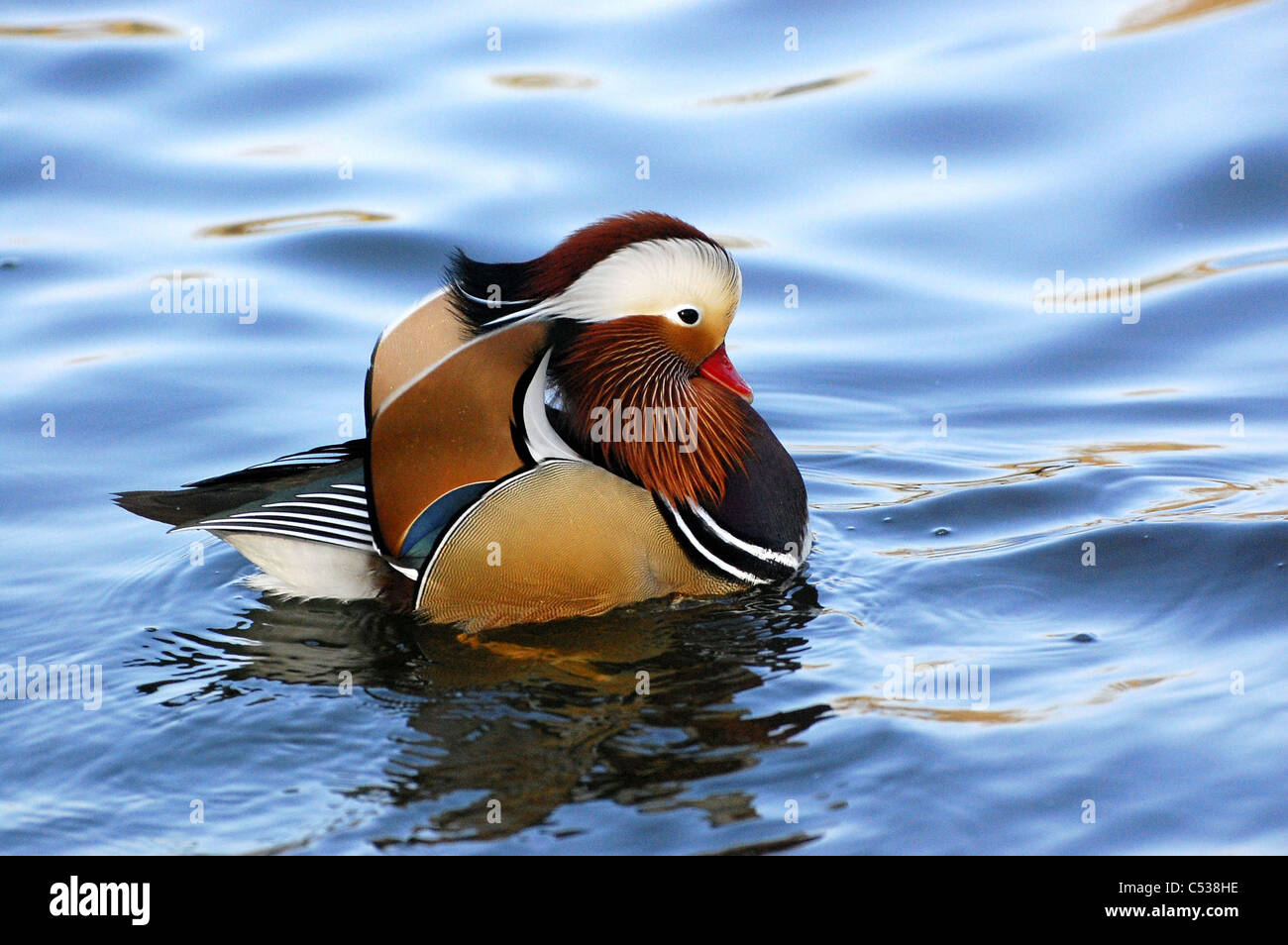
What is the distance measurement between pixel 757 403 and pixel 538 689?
3.02m

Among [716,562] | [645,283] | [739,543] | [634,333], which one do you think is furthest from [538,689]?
[645,283]

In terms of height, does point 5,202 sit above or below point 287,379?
above

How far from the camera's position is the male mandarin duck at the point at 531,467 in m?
4.79

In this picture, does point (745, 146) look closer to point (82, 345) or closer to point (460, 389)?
point (82, 345)

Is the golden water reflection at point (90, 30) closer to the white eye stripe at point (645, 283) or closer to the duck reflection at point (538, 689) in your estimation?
the duck reflection at point (538, 689)

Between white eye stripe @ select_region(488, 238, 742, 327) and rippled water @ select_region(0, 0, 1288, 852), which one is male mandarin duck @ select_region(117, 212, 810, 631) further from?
rippled water @ select_region(0, 0, 1288, 852)

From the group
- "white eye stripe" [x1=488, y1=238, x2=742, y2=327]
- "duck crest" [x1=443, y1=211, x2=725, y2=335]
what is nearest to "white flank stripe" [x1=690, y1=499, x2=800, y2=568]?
"white eye stripe" [x1=488, y1=238, x2=742, y2=327]

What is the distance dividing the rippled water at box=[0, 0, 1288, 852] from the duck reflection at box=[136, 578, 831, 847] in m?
0.02

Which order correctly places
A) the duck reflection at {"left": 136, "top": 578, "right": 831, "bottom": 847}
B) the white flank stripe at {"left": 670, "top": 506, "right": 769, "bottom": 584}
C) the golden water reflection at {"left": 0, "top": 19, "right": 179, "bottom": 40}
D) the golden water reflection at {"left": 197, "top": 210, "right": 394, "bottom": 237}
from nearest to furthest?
the duck reflection at {"left": 136, "top": 578, "right": 831, "bottom": 847}
the white flank stripe at {"left": 670, "top": 506, "right": 769, "bottom": 584}
the golden water reflection at {"left": 197, "top": 210, "right": 394, "bottom": 237}
the golden water reflection at {"left": 0, "top": 19, "right": 179, "bottom": 40}

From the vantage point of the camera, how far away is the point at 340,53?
1062 centimetres

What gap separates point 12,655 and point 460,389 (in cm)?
173

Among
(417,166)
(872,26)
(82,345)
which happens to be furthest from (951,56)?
(82,345)

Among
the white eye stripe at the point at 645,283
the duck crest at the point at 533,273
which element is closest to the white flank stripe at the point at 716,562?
the white eye stripe at the point at 645,283

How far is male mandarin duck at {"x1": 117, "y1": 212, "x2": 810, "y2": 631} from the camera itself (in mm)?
4785
